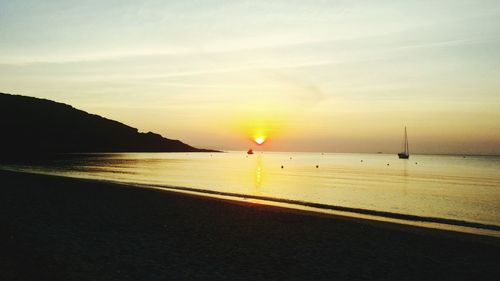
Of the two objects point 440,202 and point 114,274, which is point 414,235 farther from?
point 440,202

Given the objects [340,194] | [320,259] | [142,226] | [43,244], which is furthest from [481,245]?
[340,194]

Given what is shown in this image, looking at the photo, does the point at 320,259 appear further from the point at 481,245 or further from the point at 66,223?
the point at 66,223

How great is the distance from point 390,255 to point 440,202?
28945 millimetres

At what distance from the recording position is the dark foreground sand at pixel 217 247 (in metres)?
11.3

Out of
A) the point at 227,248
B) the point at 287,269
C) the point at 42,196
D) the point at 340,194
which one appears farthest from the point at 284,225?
the point at 340,194

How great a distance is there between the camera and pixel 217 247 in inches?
563

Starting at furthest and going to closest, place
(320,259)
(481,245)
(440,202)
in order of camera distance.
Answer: (440,202) → (481,245) → (320,259)

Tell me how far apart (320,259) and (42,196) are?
21576 mm

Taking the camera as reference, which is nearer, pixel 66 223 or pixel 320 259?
pixel 320 259

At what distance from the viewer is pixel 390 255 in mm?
14477

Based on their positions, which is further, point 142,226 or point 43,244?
point 142,226

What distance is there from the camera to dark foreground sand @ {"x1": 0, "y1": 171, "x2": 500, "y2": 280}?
11258 millimetres

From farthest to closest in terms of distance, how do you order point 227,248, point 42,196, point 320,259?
point 42,196, point 227,248, point 320,259

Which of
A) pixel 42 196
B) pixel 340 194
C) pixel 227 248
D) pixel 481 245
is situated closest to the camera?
pixel 227 248
